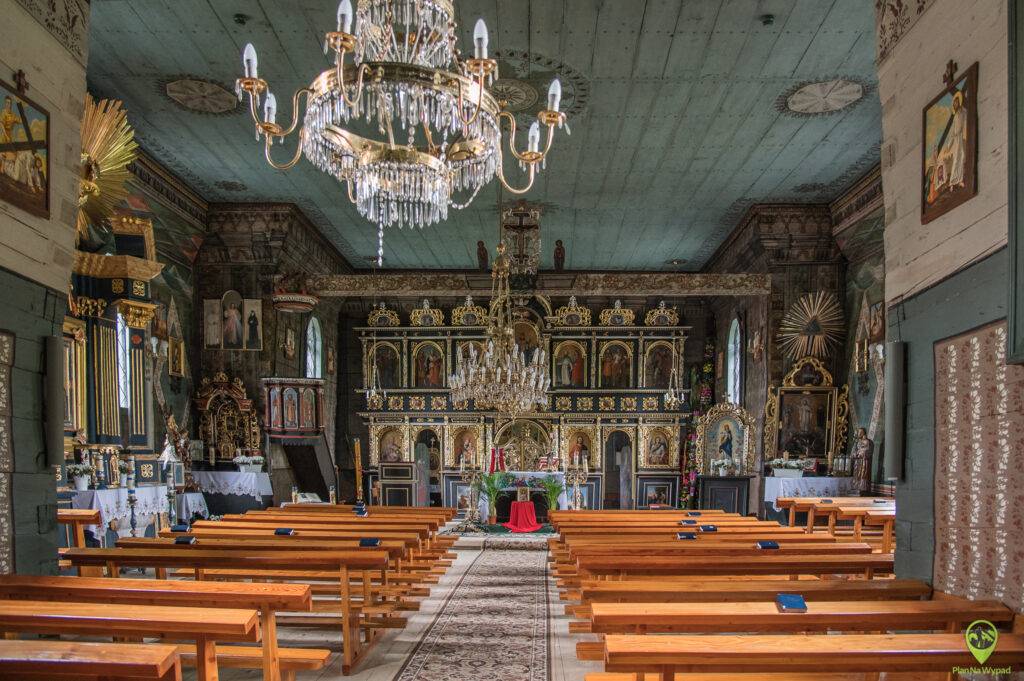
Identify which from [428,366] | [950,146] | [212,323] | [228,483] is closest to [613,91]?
[950,146]

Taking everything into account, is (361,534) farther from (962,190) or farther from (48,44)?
(962,190)

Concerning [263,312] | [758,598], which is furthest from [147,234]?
[758,598]

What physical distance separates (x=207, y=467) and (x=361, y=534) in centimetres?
702

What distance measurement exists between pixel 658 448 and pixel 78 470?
41.9 feet

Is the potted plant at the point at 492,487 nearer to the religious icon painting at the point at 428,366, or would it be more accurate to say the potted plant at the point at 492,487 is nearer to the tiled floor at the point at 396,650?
the religious icon painting at the point at 428,366

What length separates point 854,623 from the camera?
288 cm

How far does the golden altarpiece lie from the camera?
57.6 feet

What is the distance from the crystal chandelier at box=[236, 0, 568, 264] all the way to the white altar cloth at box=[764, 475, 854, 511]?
8.16 metres

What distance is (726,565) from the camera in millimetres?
4453

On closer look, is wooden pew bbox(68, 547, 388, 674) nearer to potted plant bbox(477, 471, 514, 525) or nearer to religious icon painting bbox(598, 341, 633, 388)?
potted plant bbox(477, 471, 514, 525)

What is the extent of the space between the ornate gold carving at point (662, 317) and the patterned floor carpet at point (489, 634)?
35.6 ft

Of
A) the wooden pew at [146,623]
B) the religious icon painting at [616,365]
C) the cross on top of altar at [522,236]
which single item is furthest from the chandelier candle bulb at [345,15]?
the religious icon painting at [616,365]

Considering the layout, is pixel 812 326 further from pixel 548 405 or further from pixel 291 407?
pixel 291 407

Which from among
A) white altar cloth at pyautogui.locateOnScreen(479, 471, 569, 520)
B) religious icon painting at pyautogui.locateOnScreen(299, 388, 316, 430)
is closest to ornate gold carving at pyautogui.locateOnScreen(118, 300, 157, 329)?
religious icon painting at pyautogui.locateOnScreen(299, 388, 316, 430)
